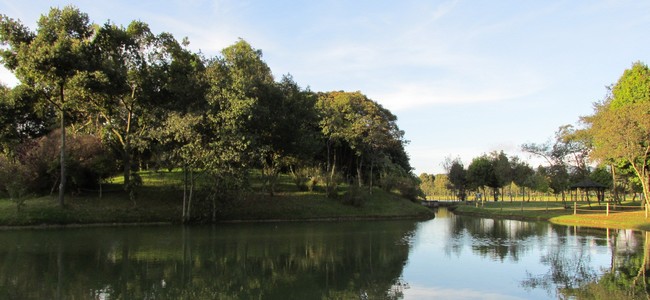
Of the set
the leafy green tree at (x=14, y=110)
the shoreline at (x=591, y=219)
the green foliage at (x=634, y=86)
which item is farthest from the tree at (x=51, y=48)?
the green foliage at (x=634, y=86)

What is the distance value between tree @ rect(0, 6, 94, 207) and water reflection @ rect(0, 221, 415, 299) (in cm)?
1103

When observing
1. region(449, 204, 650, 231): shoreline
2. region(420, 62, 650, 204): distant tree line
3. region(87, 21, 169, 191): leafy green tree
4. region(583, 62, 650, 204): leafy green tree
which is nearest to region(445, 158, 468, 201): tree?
region(420, 62, 650, 204): distant tree line

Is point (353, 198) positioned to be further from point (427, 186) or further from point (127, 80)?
point (427, 186)

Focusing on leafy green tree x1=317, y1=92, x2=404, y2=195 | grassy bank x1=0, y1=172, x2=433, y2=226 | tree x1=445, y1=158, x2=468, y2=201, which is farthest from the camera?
tree x1=445, y1=158, x2=468, y2=201

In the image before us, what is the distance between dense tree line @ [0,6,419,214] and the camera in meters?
31.2

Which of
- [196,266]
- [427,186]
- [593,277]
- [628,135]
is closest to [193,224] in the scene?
[196,266]

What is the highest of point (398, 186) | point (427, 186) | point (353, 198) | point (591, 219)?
point (398, 186)

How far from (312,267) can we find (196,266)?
410cm

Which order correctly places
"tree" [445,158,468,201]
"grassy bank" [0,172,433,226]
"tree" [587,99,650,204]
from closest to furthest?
"grassy bank" [0,172,433,226]
"tree" [587,99,650,204]
"tree" [445,158,468,201]

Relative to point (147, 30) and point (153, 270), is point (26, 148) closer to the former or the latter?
point (147, 30)

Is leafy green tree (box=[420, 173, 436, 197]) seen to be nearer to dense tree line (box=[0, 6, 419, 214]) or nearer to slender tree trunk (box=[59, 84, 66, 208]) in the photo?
dense tree line (box=[0, 6, 419, 214])

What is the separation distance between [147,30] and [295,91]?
12954 millimetres

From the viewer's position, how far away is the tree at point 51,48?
1176 inches

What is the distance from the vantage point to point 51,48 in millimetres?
29656
